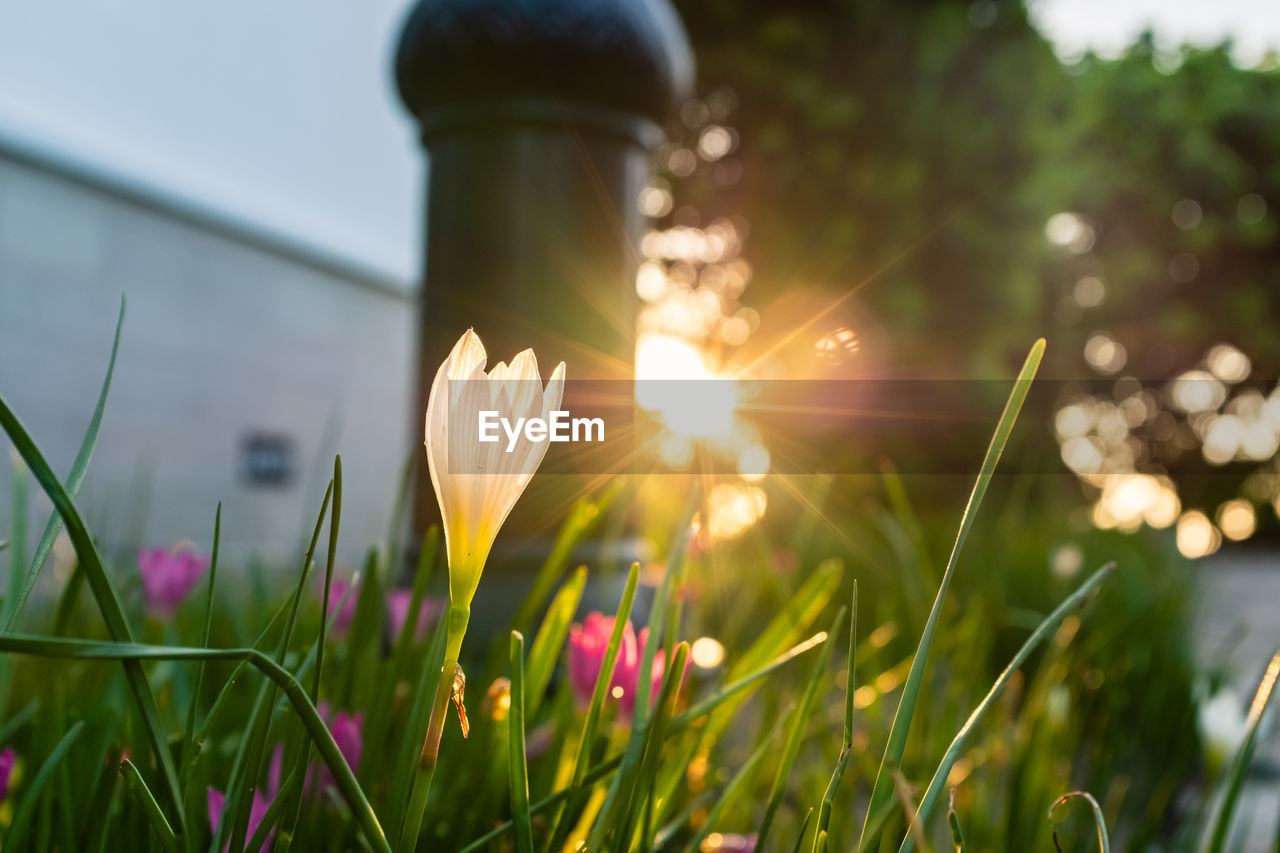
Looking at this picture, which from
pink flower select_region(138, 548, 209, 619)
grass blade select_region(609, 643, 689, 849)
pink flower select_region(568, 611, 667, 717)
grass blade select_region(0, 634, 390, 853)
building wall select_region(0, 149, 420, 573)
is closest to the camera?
grass blade select_region(0, 634, 390, 853)

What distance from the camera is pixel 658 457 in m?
0.88

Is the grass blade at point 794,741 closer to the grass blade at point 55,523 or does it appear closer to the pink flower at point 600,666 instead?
the pink flower at point 600,666

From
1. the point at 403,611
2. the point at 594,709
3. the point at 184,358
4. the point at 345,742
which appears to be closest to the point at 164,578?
the point at 403,611

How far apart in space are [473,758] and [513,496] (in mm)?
345

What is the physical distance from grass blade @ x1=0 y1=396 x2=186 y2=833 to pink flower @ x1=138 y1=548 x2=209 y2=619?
1.42 feet

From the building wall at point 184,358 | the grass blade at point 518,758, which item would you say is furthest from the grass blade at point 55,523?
the building wall at point 184,358

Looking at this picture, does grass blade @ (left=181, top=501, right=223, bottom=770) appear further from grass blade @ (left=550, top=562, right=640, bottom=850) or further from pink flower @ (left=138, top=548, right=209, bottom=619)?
pink flower @ (left=138, top=548, right=209, bottom=619)

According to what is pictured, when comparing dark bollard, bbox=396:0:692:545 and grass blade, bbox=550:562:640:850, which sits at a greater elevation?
dark bollard, bbox=396:0:692:545

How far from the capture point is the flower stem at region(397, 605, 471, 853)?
23 centimetres

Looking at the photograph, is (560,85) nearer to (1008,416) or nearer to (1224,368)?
(1008,416)

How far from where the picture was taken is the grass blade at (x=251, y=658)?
19 cm

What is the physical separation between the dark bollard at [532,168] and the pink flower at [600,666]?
1.55 ft

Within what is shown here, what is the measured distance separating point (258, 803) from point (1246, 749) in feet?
1.28

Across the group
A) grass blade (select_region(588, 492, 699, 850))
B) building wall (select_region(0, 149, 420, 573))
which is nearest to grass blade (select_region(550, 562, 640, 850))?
grass blade (select_region(588, 492, 699, 850))
